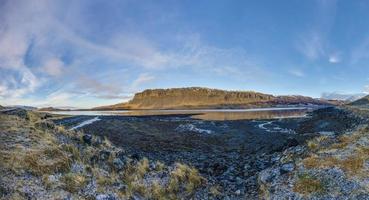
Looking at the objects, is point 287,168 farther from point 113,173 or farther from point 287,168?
point 113,173

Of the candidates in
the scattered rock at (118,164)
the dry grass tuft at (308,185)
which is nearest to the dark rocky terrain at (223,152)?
the dry grass tuft at (308,185)

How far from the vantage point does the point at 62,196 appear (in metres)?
14.6

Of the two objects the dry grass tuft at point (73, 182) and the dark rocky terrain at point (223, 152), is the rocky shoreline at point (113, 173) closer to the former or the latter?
the dry grass tuft at point (73, 182)

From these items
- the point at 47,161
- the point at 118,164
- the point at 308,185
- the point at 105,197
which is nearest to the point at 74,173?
the point at 47,161

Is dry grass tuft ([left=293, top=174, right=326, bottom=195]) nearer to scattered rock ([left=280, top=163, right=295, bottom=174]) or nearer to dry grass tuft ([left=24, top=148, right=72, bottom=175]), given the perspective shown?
scattered rock ([left=280, top=163, right=295, bottom=174])

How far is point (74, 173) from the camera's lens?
666 inches

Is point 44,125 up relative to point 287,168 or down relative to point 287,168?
up

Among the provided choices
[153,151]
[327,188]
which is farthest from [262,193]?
[153,151]

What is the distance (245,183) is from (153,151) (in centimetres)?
1400

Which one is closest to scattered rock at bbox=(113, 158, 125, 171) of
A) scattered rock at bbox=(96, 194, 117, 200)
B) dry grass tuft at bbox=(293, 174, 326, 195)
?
scattered rock at bbox=(96, 194, 117, 200)

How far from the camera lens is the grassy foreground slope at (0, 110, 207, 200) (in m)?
15.0

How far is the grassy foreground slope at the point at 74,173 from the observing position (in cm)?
1503

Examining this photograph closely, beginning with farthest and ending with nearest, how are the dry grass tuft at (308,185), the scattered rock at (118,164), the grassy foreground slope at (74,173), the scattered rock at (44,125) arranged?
the scattered rock at (44,125) < the scattered rock at (118,164) < the dry grass tuft at (308,185) < the grassy foreground slope at (74,173)

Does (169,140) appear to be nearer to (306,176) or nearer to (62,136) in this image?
(62,136)
